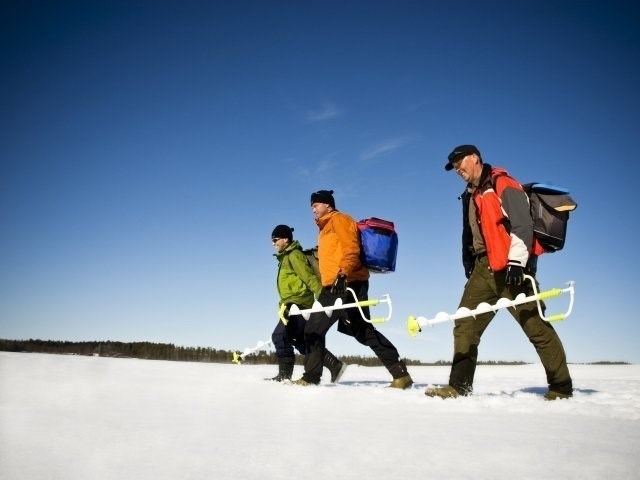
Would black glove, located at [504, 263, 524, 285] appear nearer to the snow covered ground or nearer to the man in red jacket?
the man in red jacket

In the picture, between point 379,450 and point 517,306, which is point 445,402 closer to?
point 517,306

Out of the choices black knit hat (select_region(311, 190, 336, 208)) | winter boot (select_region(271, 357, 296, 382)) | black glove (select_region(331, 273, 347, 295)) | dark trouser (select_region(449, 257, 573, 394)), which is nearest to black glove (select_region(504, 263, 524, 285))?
dark trouser (select_region(449, 257, 573, 394))

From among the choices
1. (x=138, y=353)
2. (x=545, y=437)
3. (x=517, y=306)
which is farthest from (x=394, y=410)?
(x=138, y=353)

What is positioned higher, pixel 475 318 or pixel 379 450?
pixel 475 318

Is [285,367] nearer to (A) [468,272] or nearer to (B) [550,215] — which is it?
(A) [468,272]

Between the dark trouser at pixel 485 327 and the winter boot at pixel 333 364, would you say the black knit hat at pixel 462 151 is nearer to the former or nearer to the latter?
the dark trouser at pixel 485 327

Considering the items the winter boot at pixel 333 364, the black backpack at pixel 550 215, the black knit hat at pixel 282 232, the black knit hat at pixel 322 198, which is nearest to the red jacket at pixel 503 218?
the black backpack at pixel 550 215

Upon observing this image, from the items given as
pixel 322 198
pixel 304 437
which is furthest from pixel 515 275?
pixel 322 198

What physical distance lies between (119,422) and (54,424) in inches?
11.0

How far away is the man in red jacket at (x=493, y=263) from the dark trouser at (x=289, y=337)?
2.50 meters

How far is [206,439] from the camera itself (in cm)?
193

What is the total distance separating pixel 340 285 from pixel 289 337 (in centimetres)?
159

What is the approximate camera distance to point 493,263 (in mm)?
3850

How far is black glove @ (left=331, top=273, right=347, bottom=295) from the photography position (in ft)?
16.3
